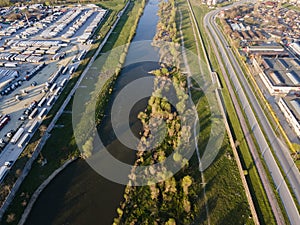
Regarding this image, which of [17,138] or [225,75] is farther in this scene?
[225,75]

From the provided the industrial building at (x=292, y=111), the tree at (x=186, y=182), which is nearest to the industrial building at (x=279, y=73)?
the industrial building at (x=292, y=111)

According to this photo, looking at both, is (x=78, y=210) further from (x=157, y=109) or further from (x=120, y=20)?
(x=120, y=20)

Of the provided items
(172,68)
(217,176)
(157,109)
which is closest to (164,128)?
(157,109)

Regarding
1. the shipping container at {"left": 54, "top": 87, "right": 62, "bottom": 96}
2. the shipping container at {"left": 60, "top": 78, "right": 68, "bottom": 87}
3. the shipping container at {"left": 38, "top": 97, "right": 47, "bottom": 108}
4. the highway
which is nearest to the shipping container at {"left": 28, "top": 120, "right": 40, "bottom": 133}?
the shipping container at {"left": 38, "top": 97, "right": 47, "bottom": 108}

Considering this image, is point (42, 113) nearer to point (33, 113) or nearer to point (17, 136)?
point (33, 113)

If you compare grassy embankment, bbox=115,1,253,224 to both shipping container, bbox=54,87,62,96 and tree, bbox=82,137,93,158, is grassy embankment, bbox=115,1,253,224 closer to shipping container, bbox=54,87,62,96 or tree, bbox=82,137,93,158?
tree, bbox=82,137,93,158

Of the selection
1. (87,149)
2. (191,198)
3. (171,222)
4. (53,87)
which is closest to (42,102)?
(53,87)

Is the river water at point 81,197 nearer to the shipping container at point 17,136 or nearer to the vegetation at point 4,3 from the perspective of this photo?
the shipping container at point 17,136
